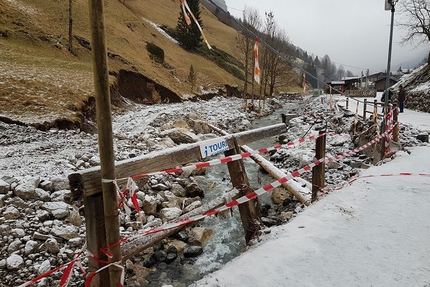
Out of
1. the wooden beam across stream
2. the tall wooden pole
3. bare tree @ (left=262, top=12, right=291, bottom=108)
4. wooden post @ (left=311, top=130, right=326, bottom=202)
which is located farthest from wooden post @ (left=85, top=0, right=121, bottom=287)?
bare tree @ (left=262, top=12, right=291, bottom=108)

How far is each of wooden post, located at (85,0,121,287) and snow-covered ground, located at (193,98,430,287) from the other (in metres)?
0.84

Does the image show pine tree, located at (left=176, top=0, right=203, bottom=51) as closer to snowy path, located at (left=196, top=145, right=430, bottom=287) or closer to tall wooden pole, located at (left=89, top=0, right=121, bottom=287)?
snowy path, located at (left=196, top=145, right=430, bottom=287)

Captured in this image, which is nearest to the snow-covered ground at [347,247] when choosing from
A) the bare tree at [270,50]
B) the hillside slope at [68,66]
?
the hillside slope at [68,66]

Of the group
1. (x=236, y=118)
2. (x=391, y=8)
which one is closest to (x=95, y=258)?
(x=391, y=8)

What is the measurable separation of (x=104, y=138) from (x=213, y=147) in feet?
6.03

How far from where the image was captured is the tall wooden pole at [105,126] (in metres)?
1.77

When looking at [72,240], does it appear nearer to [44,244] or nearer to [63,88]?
[44,244]

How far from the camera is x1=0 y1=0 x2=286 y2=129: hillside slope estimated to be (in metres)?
10.6

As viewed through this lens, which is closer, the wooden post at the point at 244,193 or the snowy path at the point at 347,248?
the snowy path at the point at 347,248

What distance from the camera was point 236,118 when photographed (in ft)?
74.5

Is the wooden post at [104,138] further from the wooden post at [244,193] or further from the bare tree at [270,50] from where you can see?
the bare tree at [270,50]

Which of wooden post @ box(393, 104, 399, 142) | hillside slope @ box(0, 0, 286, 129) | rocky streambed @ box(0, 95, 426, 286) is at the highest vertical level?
hillside slope @ box(0, 0, 286, 129)

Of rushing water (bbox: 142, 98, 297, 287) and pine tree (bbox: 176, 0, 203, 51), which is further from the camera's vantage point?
pine tree (bbox: 176, 0, 203, 51)

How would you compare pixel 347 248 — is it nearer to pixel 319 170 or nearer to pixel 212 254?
pixel 319 170
